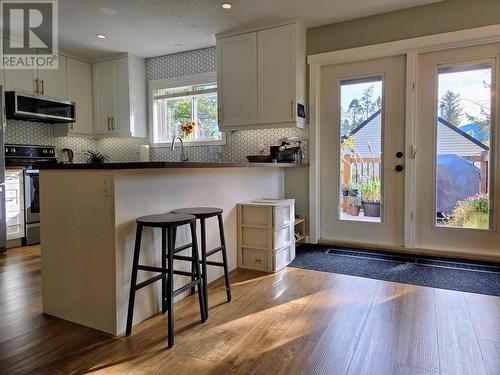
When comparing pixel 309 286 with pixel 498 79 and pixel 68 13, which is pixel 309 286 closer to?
pixel 498 79

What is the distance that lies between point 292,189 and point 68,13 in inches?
125

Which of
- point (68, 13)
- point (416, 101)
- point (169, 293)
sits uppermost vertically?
point (68, 13)

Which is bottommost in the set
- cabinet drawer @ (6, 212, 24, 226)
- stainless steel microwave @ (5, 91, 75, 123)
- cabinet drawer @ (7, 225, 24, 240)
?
cabinet drawer @ (7, 225, 24, 240)

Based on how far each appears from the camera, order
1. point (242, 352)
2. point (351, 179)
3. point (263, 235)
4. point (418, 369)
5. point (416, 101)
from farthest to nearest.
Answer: point (351, 179) < point (416, 101) < point (263, 235) < point (242, 352) < point (418, 369)

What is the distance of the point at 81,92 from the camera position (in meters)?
5.04

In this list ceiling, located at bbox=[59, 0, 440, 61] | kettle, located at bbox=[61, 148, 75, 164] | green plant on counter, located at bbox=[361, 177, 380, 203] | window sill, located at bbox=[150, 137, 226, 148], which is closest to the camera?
ceiling, located at bbox=[59, 0, 440, 61]

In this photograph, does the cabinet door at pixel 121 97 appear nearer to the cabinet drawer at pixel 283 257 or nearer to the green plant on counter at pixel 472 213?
the cabinet drawer at pixel 283 257

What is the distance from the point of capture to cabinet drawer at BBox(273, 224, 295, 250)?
9.86ft

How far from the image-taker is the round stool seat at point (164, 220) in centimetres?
184

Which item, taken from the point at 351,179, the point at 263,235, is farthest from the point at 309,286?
the point at 351,179

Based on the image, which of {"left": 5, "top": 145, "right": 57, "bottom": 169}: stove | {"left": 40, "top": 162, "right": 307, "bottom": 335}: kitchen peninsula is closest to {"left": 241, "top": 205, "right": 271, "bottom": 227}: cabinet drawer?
{"left": 40, "top": 162, "right": 307, "bottom": 335}: kitchen peninsula

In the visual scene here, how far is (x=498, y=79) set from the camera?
3195 millimetres

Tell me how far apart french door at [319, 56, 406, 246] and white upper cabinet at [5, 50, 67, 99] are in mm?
3630

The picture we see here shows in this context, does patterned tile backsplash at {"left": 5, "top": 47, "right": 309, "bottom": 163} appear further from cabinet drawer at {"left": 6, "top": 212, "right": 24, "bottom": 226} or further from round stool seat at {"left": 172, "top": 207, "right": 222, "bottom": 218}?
round stool seat at {"left": 172, "top": 207, "right": 222, "bottom": 218}
